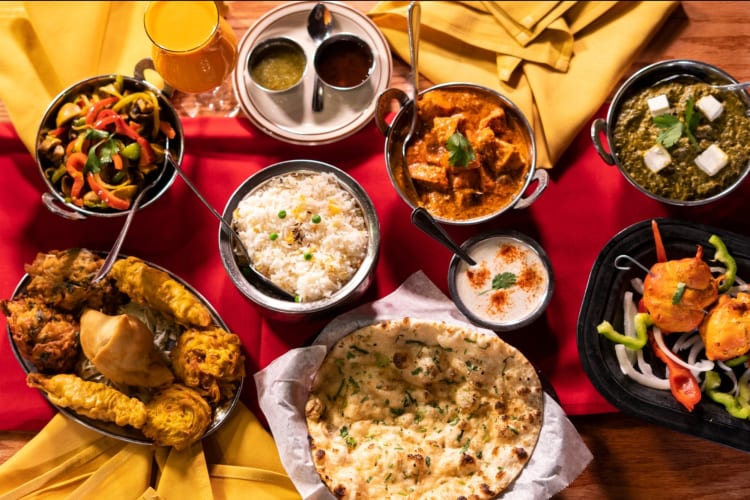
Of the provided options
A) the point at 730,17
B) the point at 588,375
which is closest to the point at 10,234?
A: the point at 588,375

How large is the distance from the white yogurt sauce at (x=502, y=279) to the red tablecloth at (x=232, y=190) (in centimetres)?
20

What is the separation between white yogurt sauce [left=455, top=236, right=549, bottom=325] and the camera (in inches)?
131

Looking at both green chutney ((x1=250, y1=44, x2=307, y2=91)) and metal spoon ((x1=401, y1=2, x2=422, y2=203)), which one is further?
green chutney ((x1=250, y1=44, x2=307, y2=91))

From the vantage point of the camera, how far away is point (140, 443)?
129 inches

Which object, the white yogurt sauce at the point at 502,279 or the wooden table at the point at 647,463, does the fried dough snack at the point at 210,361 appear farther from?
the white yogurt sauce at the point at 502,279

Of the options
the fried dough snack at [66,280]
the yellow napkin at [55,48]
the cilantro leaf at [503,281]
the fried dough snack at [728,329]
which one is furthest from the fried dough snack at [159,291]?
the fried dough snack at [728,329]

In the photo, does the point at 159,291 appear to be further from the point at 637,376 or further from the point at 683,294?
the point at 683,294

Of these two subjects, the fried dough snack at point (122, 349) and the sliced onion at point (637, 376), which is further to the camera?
the sliced onion at point (637, 376)

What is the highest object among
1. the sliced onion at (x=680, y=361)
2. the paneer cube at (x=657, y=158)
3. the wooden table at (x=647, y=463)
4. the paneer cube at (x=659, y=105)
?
the paneer cube at (x=659, y=105)

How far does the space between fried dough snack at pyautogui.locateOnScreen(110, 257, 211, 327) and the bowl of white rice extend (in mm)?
273

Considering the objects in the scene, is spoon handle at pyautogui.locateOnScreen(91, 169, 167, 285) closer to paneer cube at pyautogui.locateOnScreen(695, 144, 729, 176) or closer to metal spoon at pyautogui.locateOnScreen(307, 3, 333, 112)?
metal spoon at pyautogui.locateOnScreen(307, 3, 333, 112)

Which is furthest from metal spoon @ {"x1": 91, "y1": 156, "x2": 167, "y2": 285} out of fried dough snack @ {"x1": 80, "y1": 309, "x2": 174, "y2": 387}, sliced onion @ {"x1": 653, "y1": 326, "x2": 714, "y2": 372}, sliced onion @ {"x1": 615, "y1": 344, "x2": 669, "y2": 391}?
sliced onion @ {"x1": 653, "y1": 326, "x2": 714, "y2": 372}

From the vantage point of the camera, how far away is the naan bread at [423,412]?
317 centimetres

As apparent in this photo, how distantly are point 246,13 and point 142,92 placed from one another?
0.82 m
